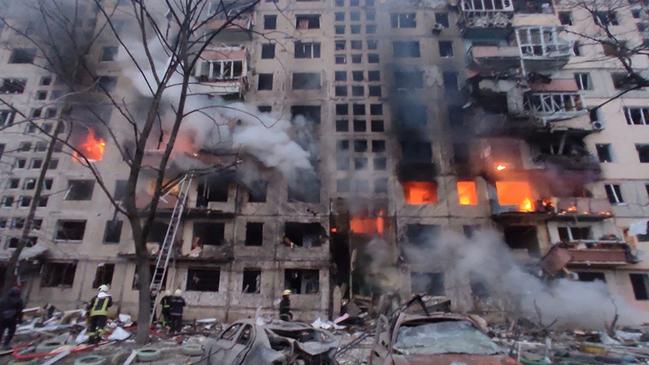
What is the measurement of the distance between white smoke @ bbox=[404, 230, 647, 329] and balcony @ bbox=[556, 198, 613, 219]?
4137 millimetres

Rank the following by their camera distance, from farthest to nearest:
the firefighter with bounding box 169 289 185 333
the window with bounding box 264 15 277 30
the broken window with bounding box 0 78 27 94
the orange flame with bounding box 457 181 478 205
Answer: the window with bounding box 264 15 277 30
the broken window with bounding box 0 78 27 94
the orange flame with bounding box 457 181 478 205
the firefighter with bounding box 169 289 185 333

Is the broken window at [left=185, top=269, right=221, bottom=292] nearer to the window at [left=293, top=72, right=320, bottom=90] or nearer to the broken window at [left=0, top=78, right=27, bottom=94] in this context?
the window at [left=293, top=72, right=320, bottom=90]

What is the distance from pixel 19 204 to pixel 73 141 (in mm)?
5569

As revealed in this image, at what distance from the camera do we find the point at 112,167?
88.5 feet

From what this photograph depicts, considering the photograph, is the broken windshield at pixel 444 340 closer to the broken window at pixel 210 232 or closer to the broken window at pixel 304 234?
the broken window at pixel 304 234

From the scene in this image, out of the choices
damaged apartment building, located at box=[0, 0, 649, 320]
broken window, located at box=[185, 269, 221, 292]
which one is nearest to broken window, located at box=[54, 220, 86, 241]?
damaged apartment building, located at box=[0, 0, 649, 320]

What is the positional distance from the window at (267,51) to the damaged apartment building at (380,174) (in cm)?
17

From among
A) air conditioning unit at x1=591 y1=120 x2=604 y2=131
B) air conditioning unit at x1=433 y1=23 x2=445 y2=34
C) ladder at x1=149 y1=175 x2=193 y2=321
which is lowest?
ladder at x1=149 y1=175 x2=193 y2=321

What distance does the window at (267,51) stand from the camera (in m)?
31.4

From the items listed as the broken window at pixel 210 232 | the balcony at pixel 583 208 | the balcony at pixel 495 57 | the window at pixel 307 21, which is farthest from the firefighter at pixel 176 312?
the balcony at pixel 495 57

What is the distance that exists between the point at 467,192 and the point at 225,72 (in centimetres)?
1984

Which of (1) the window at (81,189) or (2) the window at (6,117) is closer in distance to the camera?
(1) the window at (81,189)

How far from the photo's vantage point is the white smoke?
21.7 metres

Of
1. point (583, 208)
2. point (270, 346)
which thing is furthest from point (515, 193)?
point (270, 346)
